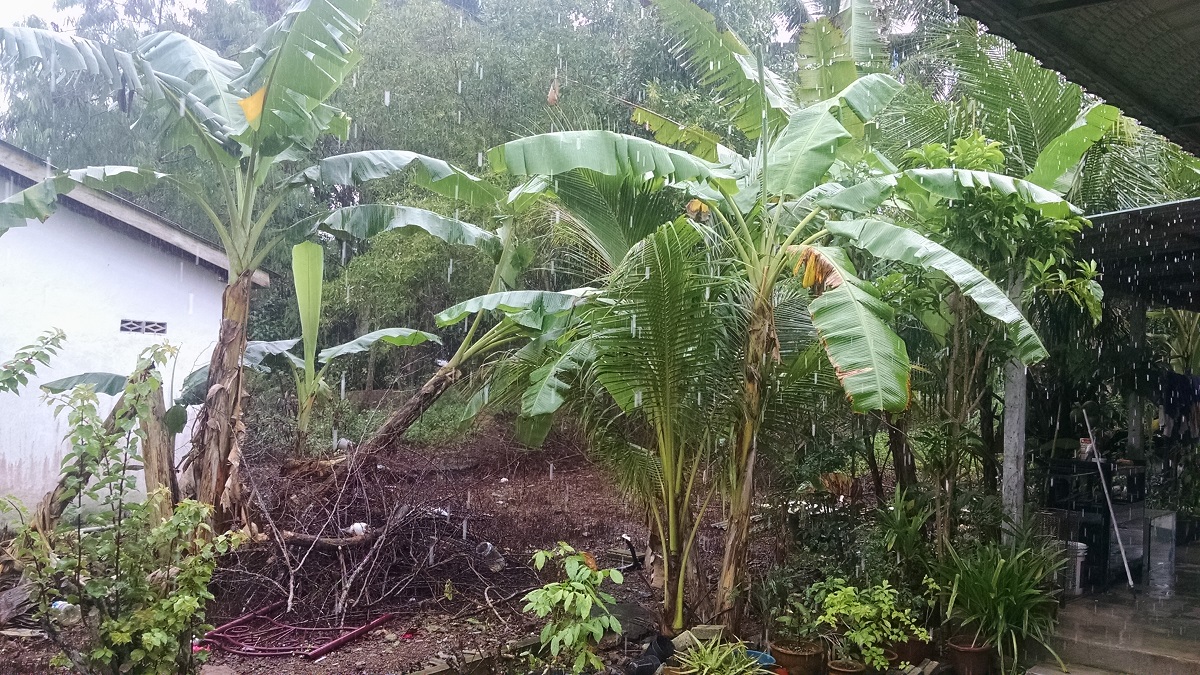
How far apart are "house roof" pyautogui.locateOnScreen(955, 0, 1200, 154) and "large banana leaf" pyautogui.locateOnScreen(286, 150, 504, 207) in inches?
186

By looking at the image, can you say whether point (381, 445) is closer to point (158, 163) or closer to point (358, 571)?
point (358, 571)

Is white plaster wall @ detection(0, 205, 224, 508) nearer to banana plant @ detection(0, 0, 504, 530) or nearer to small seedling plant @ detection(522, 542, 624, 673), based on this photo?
banana plant @ detection(0, 0, 504, 530)

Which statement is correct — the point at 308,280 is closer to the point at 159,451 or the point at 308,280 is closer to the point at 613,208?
the point at 159,451

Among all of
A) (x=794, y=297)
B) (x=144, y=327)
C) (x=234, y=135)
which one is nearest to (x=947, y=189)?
(x=794, y=297)

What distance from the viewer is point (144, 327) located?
9570mm

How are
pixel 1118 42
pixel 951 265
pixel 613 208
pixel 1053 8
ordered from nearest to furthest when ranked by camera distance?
1. pixel 1053 8
2. pixel 1118 42
3. pixel 951 265
4. pixel 613 208

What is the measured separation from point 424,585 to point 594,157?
389cm

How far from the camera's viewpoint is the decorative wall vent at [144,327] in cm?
948

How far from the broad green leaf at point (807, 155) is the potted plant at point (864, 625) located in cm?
258

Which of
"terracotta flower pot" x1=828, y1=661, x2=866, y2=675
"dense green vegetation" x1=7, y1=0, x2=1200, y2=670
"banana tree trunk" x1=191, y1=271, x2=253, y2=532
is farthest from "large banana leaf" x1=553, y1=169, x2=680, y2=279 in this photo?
"terracotta flower pot" x1=828, y1=661, x2=866, y2=675

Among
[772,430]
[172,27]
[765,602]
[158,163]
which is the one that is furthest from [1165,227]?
[172,27]

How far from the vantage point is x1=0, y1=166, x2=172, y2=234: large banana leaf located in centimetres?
662

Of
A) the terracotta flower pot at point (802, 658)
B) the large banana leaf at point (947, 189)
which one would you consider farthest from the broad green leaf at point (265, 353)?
the large banana leaf at point (947, 189)

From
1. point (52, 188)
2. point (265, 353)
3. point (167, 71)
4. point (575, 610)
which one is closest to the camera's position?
point (575, 610)
